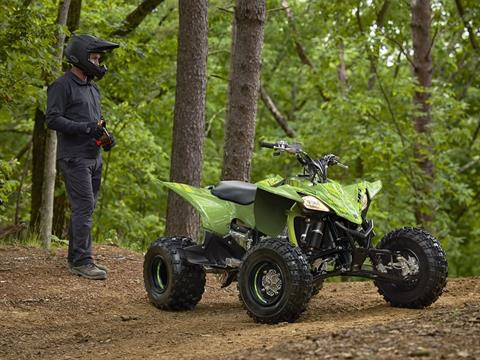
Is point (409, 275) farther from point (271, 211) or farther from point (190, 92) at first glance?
point (190, 92)


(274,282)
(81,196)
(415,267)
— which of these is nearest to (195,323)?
(274,282)

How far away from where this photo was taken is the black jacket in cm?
890

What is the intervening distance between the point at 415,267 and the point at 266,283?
4.13ft

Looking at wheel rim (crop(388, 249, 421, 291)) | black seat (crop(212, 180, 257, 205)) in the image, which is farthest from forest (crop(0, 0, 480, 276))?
wheel rim (crop(388, 249, 421, 291))

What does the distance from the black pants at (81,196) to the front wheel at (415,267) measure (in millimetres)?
3234

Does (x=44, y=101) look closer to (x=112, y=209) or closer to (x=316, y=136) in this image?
(x=112, y=209)

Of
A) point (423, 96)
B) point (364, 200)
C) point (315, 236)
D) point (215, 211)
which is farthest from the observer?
point (423, 96)

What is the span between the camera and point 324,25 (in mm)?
24031

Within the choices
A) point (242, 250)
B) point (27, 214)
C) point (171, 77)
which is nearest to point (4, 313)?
point (242, 250)

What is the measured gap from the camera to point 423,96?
814 inches

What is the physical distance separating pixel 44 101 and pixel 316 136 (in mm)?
12984

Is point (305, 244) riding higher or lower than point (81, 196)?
lower

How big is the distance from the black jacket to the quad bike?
1762 mm

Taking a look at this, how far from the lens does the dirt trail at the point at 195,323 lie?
516cm
